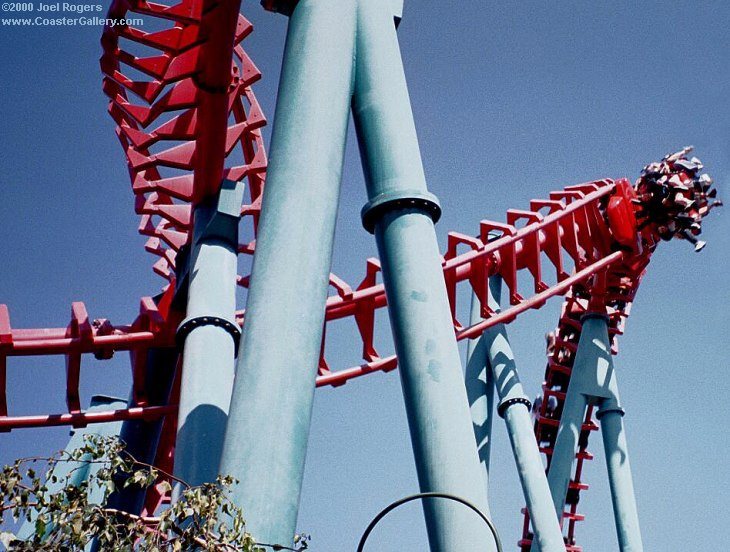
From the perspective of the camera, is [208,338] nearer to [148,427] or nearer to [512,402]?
[148,427]

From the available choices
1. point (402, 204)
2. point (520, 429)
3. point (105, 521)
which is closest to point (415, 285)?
point (402, 204)

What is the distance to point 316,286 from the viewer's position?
3561 millimetres

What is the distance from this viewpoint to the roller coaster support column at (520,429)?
9.01 meters

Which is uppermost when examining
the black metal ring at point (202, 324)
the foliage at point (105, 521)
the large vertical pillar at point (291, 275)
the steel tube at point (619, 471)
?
the steel tube at point (619, 471)

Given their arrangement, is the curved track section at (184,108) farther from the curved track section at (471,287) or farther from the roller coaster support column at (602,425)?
the roller coaster support column at (602,425)

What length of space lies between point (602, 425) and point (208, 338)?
6238mm

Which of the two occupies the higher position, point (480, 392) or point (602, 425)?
point (480, 392)

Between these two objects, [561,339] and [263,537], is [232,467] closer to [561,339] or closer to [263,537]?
[263,537]

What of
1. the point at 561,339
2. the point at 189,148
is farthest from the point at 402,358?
the point at 561,339

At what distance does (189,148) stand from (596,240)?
547cm

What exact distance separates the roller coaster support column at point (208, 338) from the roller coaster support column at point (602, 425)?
519 cm

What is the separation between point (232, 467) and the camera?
3.15 metres

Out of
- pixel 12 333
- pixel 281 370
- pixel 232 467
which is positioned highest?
pixel 12 333

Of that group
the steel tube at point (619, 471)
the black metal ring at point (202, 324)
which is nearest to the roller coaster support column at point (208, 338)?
the black metal ring at point (202, 324)
